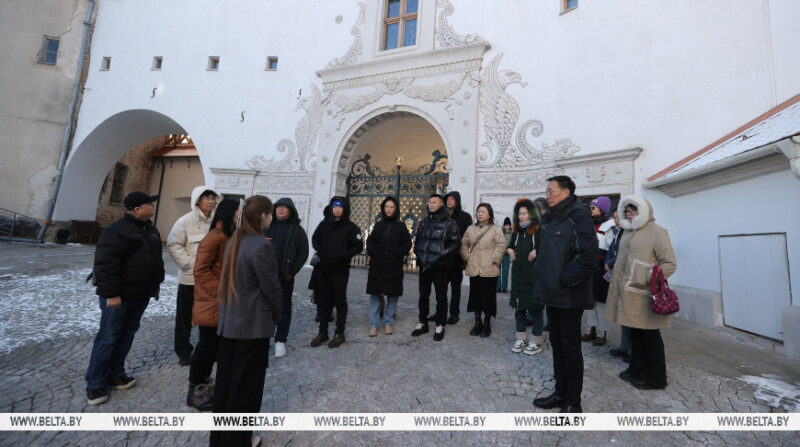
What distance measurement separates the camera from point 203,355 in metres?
2.24

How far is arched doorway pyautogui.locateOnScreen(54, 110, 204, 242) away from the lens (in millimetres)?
11805

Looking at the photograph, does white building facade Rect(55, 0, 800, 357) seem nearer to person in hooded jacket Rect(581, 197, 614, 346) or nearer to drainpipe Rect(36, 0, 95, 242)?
drainpipe Rect(36, 0, 95, 242)

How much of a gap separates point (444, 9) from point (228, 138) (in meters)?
7.88

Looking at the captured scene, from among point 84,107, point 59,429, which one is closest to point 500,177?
point 59,429

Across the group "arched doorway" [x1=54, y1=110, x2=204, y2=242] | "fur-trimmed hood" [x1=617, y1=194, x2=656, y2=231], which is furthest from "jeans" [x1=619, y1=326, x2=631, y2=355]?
"arched doorway" [x1=54, y1=110, x2=204, y2=242]

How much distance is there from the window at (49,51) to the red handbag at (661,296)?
1854 cm

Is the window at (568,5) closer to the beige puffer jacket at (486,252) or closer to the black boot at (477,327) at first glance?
the beige puffer jacket at (486,252)

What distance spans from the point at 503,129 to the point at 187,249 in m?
7.27

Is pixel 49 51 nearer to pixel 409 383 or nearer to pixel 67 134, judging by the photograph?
pixel 67 134

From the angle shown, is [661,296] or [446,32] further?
[446,32]

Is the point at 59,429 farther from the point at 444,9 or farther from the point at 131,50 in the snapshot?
the point at 131,50

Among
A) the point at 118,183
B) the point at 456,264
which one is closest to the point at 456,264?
the point at 456,264

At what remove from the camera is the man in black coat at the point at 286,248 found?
341 cm

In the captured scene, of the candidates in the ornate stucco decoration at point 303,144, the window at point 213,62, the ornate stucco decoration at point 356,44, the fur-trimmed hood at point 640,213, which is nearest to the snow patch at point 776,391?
the fur-trimmed hood at point 640,213
